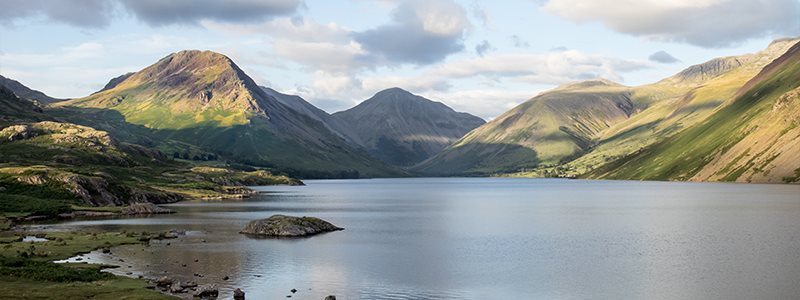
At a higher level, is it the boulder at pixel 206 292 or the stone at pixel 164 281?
the stone at pixel 164 281

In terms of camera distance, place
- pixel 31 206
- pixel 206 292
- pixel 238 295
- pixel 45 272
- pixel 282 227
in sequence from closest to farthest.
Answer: pixel 238 295
pixel 206 292
pixel 45 272
pixel 282 227
pixel 31 206

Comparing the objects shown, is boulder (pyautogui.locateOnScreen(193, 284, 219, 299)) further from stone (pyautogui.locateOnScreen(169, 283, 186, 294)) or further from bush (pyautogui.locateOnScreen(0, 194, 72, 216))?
bush (pyautogui.locateOnScreen(0, 194, 72, 216))

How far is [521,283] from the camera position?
225 ft

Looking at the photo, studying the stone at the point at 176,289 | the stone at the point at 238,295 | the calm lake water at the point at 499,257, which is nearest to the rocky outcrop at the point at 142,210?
the calm lake water at the point at 499,257

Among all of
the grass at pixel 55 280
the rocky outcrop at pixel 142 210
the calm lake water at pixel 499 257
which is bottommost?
the calm lake water at pixel 499 257

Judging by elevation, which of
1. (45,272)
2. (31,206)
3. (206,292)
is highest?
(31,206)

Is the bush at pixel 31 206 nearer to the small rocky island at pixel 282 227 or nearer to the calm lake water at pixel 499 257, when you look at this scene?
the calm lake water at pixel 499 257

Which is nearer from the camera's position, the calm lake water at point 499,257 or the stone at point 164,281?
the stone at point 164,281

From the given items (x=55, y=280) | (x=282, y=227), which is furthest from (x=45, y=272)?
(x=282, y=227)

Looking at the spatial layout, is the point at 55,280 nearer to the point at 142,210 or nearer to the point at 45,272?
the point at 45,272

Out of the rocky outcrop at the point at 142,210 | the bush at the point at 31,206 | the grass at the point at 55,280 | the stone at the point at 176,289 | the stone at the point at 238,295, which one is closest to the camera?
the grass at the point at 55,280

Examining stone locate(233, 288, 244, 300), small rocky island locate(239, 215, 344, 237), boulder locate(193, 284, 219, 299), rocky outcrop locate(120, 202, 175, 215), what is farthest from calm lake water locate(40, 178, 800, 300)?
rocky outcrop locate(120, 202, 175, 215)

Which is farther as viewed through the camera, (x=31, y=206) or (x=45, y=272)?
(x=31, y=206)

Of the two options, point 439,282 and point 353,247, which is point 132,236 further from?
point 439,282
